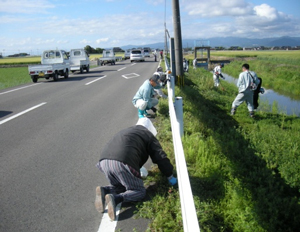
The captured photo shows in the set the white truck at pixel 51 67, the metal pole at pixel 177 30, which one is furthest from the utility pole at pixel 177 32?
the white truck at pixel 51 67

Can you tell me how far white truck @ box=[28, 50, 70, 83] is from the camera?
16.5m

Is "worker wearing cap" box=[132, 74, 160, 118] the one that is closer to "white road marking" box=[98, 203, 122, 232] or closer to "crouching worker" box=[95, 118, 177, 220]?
"crouching worker" box=[95, 118, 177, 220]

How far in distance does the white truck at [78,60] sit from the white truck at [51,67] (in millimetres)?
2433

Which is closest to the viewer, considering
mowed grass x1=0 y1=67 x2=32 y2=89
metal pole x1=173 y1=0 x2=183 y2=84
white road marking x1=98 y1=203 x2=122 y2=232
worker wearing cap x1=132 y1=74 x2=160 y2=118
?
white road marking x1=98 y1=203 x2=122 y2=232

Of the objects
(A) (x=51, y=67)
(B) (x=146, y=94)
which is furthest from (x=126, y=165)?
(A) (x=51, y=67)

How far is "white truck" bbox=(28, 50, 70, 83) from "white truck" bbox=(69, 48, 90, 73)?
7.98ft

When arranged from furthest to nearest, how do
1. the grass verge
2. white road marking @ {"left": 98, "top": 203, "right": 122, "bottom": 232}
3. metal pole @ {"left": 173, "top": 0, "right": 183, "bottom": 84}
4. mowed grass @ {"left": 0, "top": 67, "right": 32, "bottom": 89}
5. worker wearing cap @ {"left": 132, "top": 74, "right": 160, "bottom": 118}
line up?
1. mowed grass @ {"left": 0, "top": 67, "right": 32, "bottom": 89}
2. metal pole @ {"left": 173, "top": 0, "right": 183, "bottom": 84}
3. worker wearing cap @ {"left": 132, "top": 74, "right": 160, "bottom": 118}
4. the grass verge
5. white road marking @ {"left": 98, "top": 203, "right": 122, "bottom": 232}

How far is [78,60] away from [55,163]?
1969 cm

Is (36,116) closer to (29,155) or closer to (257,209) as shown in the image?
(29,155)

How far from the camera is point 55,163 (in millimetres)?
4645

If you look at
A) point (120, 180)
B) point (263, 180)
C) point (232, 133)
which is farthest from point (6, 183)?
point (232, 133)

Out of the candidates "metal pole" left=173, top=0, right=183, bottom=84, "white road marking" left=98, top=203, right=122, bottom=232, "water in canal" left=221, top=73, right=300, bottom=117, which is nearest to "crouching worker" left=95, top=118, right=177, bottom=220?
"white road marking" left=98, top=203, right=122, bottom=232

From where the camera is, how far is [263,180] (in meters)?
4.55

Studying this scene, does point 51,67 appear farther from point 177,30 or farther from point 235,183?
point 235,183
